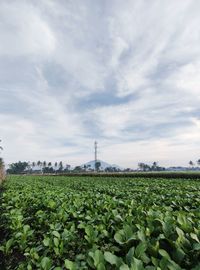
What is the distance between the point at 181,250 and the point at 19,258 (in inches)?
115

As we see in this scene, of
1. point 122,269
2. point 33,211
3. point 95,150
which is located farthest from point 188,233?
point 95,150

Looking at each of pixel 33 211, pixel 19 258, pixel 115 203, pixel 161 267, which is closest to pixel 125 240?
pixel 161 267

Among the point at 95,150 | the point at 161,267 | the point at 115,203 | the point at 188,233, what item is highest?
the point at 95,150

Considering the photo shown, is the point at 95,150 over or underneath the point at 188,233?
over

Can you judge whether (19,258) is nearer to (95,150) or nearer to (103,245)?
(103,245)

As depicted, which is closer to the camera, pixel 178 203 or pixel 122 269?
pixel 122 269

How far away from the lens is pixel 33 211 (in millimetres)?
6324

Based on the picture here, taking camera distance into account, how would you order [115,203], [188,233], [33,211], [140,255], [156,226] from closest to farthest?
1. [140,255]
2. [188,233]
3. [156,226]
4. [115,203]
5. [33,211]

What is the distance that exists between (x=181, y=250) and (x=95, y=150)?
84754 millimetres

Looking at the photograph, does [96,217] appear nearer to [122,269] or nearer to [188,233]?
[188,233]

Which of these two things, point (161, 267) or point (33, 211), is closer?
point (161, 267)

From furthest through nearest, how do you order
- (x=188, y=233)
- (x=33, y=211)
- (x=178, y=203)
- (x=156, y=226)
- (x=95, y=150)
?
(x=95, y=150) < (x=33, y=211) < (x=178, y=203) < (x=156, y=226) < (x=188, y=233)

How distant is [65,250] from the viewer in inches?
125

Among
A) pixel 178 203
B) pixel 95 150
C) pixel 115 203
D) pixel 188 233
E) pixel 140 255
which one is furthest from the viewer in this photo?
pixel 95 150
